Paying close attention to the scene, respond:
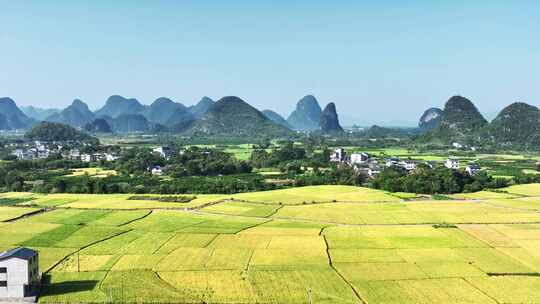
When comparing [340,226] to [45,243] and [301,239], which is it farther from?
[45,243]

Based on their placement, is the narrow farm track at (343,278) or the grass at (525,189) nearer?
the narrow farm track at (343,278)

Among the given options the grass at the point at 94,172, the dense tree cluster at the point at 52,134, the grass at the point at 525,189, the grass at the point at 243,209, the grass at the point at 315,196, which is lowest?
the grass at the point at 243,209

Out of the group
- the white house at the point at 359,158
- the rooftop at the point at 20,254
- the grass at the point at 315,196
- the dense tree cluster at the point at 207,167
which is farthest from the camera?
the white house at the point at 359,158

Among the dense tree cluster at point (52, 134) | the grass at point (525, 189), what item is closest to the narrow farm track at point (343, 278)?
the grass at point (525, 189)

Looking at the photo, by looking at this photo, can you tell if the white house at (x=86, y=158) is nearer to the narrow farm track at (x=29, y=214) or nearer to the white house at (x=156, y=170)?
the white house at (x=156, y=170)

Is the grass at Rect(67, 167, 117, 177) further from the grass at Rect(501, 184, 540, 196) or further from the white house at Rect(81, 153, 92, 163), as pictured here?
the grass at Rect(501, 184, 540, 196)

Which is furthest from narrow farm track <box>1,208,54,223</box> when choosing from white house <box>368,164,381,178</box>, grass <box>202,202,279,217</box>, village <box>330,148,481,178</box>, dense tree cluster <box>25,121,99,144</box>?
dense tree cluster <box>25,121,99,144</box>
